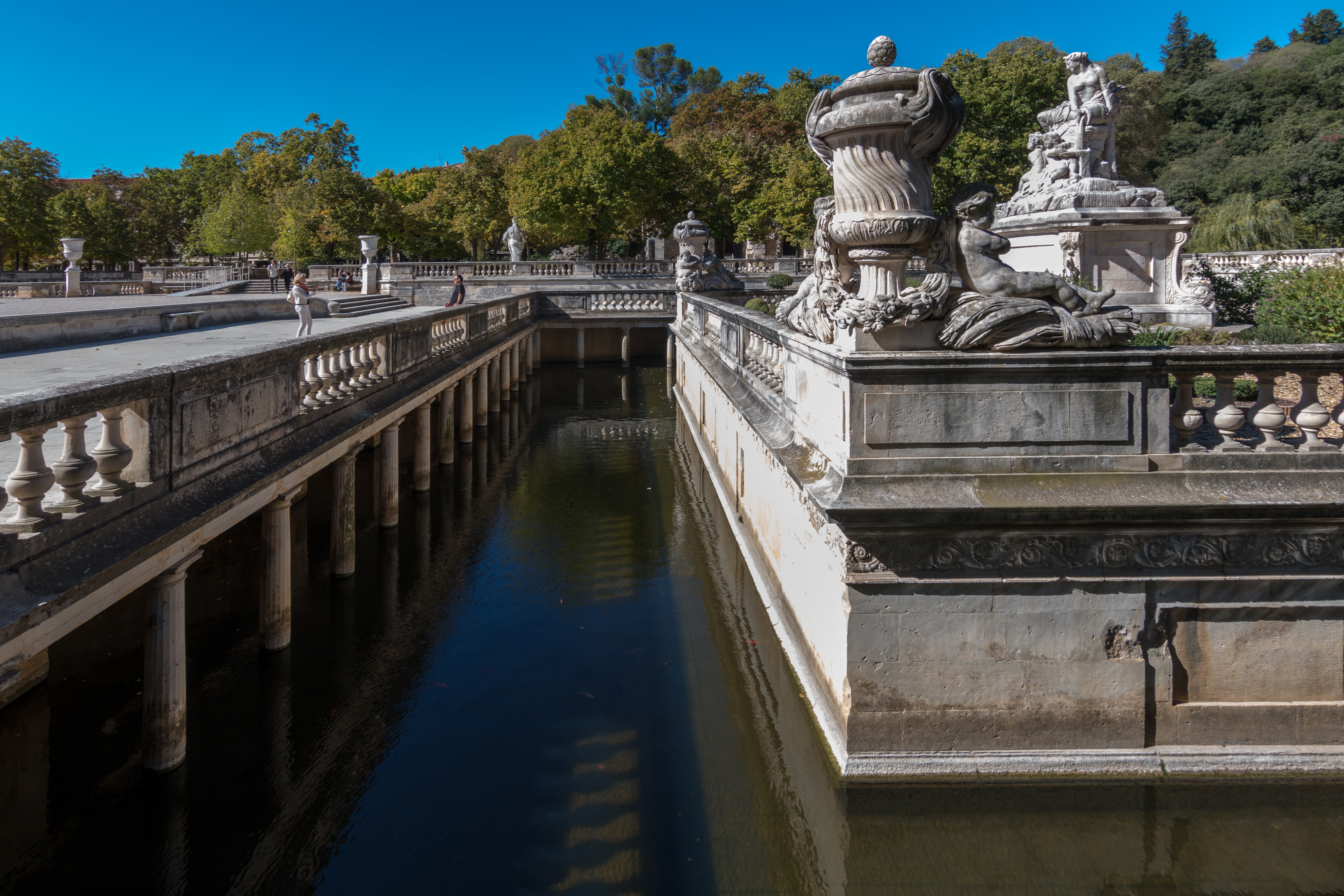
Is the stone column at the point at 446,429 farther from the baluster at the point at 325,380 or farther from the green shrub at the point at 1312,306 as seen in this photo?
the green shrub at the point at 1312,306

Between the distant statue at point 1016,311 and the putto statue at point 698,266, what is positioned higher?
the putto statue at point 698,266

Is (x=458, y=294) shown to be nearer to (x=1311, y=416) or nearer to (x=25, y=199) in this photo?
(x=1311, y=416)

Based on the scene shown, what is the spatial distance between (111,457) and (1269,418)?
22.2 ft

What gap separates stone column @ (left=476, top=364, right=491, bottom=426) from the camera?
23.8 metres

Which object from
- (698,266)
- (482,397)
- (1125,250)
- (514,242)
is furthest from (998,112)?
(482,397)

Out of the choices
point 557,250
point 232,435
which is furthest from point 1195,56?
point 232,435

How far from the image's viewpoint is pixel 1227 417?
584 centimetres

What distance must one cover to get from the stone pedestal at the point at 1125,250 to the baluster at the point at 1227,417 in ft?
42.1

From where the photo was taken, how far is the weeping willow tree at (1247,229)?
42.2 meters

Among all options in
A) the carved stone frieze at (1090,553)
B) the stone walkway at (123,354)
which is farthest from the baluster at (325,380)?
the carved stone frieze at (1090,553)

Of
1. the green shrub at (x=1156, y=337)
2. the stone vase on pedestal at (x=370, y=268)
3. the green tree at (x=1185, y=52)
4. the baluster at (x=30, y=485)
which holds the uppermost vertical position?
the green tree at (x=1185, y=52)

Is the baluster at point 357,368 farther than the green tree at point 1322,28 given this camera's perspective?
No

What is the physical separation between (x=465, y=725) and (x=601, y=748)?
3.88 feet

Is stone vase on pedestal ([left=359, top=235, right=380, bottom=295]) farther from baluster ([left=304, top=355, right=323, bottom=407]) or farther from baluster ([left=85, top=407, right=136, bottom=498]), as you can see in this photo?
baluster ([left=85, top=407, right=136, bottom=498])
